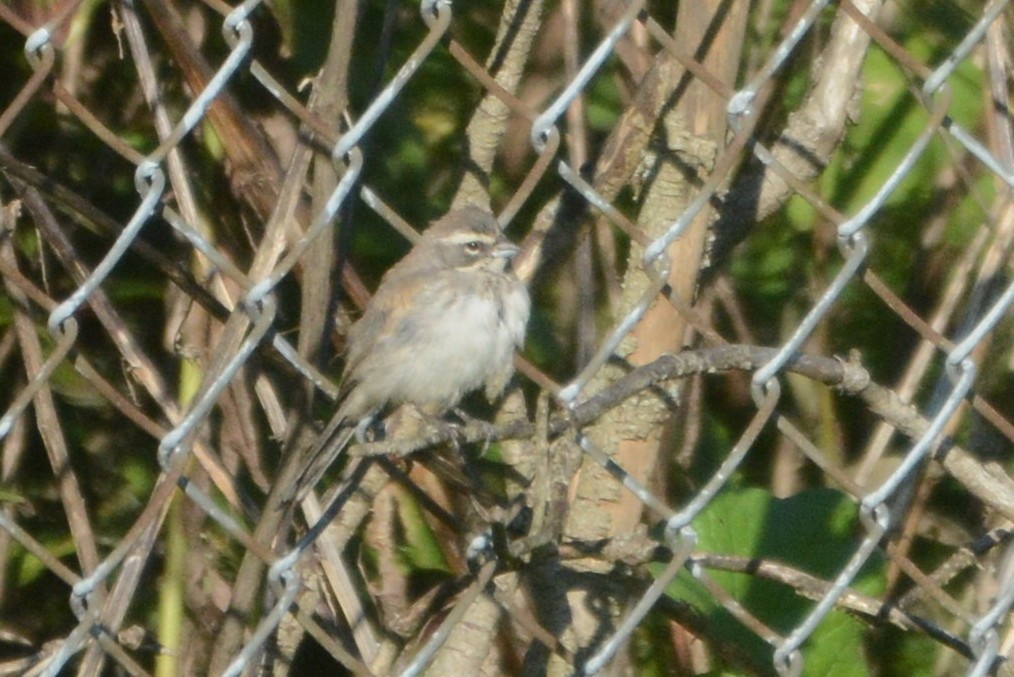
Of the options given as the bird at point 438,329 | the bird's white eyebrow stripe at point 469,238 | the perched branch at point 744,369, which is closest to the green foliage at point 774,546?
the perched branch at point 744,369

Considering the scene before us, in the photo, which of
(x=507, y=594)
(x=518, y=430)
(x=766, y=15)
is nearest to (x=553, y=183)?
(x=766, y=15)

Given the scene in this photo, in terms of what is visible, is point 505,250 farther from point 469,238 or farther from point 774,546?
point 774,546

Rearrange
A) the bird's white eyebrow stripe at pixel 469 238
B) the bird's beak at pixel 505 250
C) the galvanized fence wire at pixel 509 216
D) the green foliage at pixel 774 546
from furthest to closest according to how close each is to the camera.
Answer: the bird's beak at pixel 505 250 < the bird's white eyebrow stripe at pixel 469 238 < the green foliage at pixel 774 546 < the galvanized fence wire at pixel 509 216

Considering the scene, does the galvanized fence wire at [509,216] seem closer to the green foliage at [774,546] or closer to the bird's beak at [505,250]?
the green foliage at [774,546]

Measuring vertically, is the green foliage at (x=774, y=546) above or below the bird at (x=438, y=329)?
below

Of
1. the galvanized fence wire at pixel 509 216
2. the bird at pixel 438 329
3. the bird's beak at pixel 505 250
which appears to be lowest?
the galvanized fence wire at pixel 509 216

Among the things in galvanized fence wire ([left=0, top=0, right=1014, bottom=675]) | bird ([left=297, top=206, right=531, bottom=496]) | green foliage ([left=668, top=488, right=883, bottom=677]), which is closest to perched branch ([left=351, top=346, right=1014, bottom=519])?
galvanized fence wire ([left=0, top=0, right=1014, bottom=675])

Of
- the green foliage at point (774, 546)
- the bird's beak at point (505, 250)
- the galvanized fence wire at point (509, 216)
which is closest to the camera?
the galvanized fence wire at point (509, 216)

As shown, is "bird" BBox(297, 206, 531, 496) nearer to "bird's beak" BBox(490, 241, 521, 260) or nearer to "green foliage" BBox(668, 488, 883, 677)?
"bird's beak" BBox(490, 241, 521, 260)
